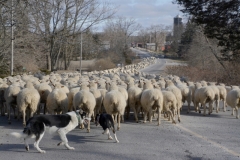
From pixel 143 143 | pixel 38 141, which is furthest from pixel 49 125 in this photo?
pixel 143 143

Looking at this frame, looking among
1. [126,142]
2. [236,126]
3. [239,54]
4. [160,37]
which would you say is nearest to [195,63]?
[239,54]

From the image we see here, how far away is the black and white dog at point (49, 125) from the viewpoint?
7828 mm

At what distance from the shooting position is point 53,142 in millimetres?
9125

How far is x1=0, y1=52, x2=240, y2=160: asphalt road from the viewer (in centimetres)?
786

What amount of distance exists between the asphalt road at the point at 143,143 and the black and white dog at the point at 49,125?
0.38 m

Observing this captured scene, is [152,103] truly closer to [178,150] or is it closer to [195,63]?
[178,150]

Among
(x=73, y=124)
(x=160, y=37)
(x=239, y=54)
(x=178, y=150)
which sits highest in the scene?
(x=160, y=37)

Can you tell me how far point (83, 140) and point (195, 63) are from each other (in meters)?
35.1

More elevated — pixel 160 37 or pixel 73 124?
pixel 160 37

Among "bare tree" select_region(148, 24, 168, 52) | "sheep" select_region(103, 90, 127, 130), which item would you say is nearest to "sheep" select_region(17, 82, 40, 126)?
"sheep" select_region(103, 90, 127, 130)

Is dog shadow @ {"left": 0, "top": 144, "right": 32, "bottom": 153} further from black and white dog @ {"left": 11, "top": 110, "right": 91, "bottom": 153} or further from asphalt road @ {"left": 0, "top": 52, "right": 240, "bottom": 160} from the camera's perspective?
black and white dog @ {"left": 11, "top": 110, "right": 91, "bottom": 153}

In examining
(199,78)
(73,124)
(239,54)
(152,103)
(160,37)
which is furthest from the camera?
(160,37)

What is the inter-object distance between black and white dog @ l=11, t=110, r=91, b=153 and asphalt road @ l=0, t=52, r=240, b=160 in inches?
15.0

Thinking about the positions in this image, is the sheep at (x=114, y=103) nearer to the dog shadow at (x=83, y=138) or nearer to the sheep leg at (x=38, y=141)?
the dog shadow at (x=83, y=138)
